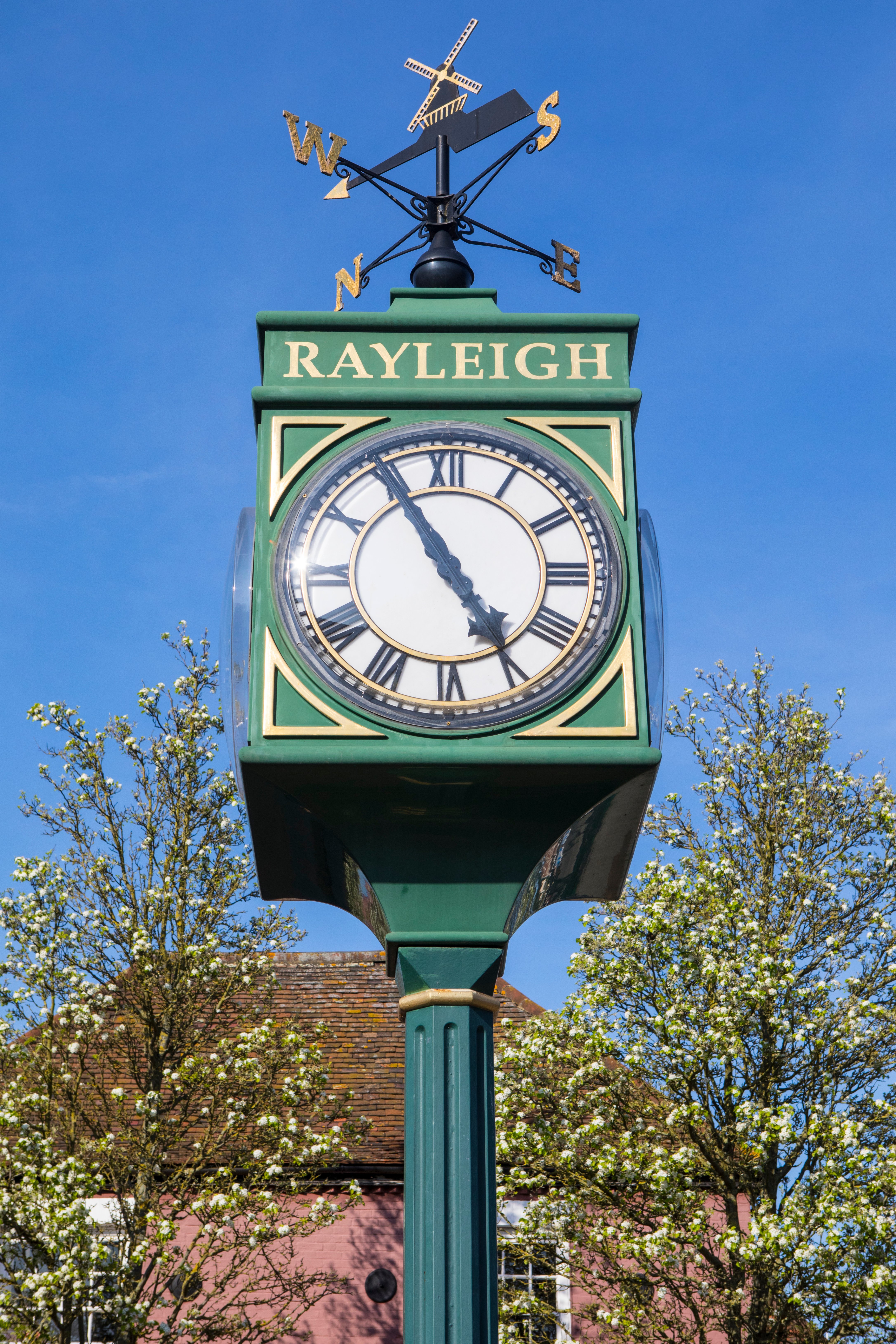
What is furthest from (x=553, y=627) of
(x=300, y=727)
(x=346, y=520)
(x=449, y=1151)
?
(x=449, y=1151)

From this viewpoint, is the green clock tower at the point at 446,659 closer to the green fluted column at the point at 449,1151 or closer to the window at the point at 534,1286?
the green fluted column at the point at 449,1151

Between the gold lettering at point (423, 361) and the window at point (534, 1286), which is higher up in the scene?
the gold lettering at point (423, 361)

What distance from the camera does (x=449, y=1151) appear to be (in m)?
4.46

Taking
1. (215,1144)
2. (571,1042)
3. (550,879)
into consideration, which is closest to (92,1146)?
(215,1144)

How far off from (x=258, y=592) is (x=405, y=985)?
132 centimetres

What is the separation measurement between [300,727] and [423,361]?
1434 mm

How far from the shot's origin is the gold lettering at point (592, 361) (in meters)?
5.39

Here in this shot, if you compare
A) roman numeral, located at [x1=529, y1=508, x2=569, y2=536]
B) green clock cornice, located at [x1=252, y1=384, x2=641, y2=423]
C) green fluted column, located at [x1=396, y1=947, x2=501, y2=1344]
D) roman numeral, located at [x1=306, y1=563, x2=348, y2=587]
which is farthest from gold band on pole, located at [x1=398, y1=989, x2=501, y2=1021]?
green clock cornice, located at [x1=252, y1=384, x2=641, y2=423]

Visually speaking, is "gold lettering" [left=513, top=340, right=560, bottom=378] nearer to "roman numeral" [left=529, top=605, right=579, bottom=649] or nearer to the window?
"roman numeral" [left=529, top=605, right=579, bottom=649]

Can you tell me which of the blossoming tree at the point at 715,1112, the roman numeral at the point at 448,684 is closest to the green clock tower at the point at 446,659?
the roman numeral at the point at 448,684

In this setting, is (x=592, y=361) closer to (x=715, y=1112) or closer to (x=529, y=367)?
(x=529, y=367)

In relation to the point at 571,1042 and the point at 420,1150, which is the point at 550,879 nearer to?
the point at 420,1150

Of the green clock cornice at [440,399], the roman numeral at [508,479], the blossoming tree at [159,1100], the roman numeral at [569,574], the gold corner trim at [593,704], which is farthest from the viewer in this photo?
the blossoming tree at [159,1100]

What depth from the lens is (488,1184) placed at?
448 centimetres
